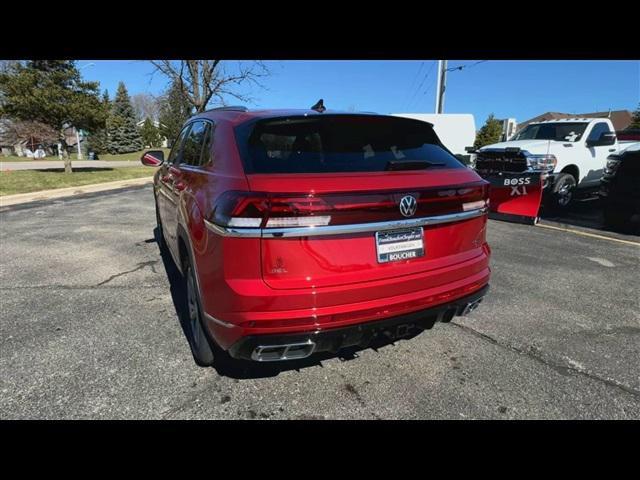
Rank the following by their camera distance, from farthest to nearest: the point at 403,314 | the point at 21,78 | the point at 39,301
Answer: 1. the point at 21,78
2. the point at 39,301
3. the point at 403,314

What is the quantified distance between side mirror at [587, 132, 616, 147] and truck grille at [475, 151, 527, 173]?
97.9 inches

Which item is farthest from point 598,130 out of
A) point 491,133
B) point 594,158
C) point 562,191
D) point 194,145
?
point 491,133

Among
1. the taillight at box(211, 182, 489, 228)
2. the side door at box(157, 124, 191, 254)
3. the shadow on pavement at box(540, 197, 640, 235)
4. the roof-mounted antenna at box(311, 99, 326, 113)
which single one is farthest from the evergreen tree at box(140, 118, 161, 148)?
the taillight at box(211, 182, 489, 228)

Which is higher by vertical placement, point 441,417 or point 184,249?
point 184,249

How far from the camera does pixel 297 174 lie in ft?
6.95

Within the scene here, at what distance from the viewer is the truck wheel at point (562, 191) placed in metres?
8.62

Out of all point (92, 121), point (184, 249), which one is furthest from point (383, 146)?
point (92, 121)

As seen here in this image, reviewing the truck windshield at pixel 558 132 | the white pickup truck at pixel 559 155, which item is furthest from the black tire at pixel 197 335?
the truck windshield at pixel 558 132

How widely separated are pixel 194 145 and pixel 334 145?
1.43 meters

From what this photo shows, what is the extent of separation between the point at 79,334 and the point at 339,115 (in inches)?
106

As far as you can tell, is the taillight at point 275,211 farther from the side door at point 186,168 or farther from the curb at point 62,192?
the curb at point 62,192

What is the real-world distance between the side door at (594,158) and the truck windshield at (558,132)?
0.84 ft
